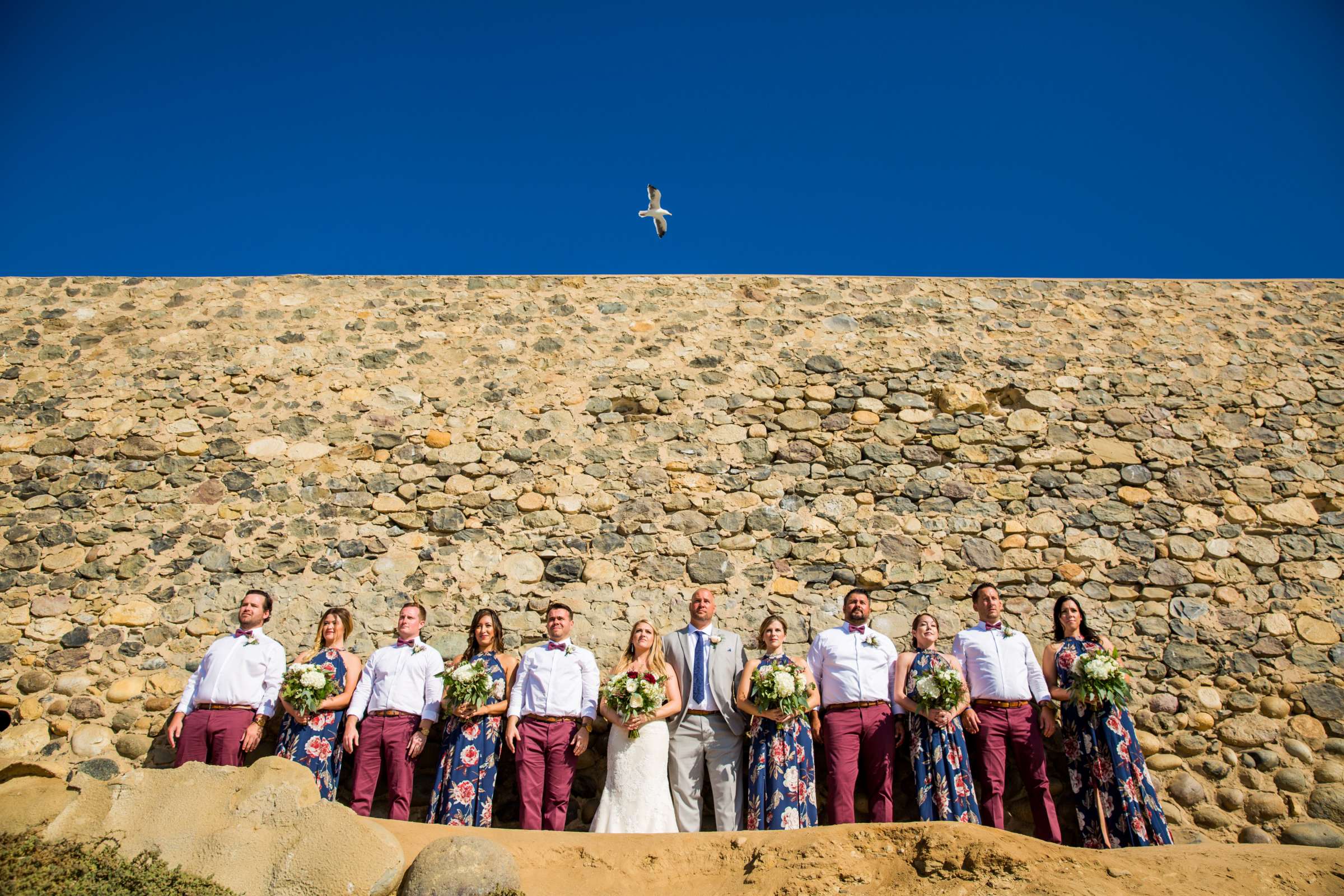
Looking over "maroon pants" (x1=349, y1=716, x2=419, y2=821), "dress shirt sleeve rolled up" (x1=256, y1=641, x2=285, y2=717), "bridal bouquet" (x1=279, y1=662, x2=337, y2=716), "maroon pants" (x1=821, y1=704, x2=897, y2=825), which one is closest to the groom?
"maroon pants" (x1=821, y1=704, x2=897, y2=825)

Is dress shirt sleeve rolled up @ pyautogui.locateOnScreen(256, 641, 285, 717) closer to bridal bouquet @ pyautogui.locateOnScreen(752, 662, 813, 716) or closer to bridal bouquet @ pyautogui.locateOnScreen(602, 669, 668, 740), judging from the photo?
bridal bouquet @ pyautogui.locateOnScreen(602, 669, 668, 740)

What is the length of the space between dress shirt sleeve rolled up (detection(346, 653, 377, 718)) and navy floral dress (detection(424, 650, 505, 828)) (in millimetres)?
507

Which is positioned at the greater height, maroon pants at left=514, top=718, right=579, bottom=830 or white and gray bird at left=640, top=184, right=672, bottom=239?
white and gray bird at left=640, top=184, right=672, bottom=239

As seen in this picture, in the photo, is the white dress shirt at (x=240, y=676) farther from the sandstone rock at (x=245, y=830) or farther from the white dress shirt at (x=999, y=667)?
the white dress shirt at (x=999, y=667)

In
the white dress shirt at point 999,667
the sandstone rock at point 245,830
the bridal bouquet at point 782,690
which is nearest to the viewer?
the sandstone rock at point 245,830

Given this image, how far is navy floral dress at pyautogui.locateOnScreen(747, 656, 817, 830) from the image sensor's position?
A: 4594 mm

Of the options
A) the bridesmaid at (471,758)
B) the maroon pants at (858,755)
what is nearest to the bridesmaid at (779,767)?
the maroon pants at (858,755)

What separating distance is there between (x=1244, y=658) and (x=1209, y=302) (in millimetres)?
3698

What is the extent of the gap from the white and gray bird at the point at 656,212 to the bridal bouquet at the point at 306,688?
15.5ft

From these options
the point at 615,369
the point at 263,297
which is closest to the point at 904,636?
the point at 615,369

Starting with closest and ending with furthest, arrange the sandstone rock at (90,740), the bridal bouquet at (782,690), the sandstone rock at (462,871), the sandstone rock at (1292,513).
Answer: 1. the sandstone rock at (462,871)
2. the bridal bouquet at (782,690)
3. the sandstone rock at (90,740)
4. the sandstone rock at (1292,513)

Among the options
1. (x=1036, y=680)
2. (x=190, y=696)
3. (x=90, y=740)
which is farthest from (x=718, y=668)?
(x=90, y=740)

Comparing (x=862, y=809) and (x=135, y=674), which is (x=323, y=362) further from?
(x=862, y=809)

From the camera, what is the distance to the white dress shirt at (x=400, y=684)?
5.03m
